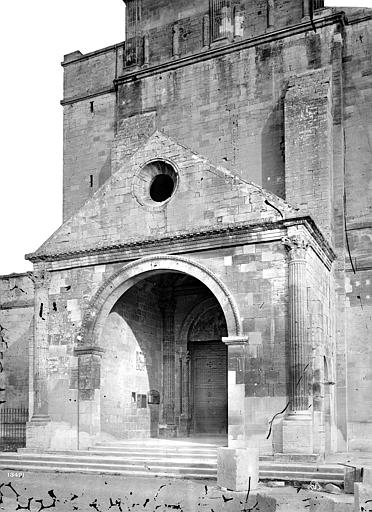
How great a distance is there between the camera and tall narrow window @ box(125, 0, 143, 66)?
25422 mm

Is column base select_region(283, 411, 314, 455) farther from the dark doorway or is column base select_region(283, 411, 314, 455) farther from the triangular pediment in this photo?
the dark doorway

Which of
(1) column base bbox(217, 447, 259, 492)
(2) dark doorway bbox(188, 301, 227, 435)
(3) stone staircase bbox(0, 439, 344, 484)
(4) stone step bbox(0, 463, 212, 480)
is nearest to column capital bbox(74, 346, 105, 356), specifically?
(3) stone staircase bbox(0, 439, 344, 484)

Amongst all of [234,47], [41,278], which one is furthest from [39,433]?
[234,47]

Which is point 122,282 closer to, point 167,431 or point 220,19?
point 167,431

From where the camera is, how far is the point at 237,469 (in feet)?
40.4

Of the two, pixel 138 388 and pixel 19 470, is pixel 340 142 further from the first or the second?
pixel 19 470

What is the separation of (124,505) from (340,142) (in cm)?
1248

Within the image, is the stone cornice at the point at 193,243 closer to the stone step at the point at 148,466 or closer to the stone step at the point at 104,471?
the stone step at the point at 148,466

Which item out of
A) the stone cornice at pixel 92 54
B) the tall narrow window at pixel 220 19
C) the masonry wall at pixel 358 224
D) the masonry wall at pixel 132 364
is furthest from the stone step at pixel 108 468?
the stone cornice at pixel 92 54

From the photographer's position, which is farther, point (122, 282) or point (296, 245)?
point (122, 282)

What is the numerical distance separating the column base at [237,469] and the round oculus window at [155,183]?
26.0ft

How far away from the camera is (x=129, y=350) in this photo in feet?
67.1

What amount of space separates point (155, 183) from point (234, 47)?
6.16m

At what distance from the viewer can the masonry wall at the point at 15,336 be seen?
2572 centimetres
